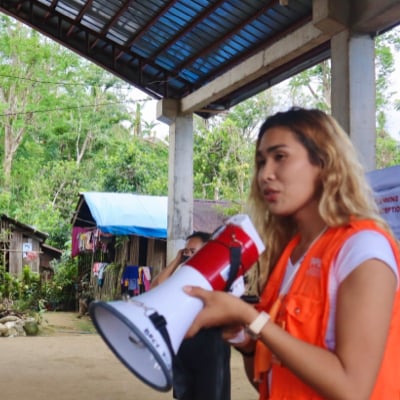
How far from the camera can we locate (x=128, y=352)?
1165 millimetres

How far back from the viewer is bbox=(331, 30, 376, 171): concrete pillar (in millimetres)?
5383

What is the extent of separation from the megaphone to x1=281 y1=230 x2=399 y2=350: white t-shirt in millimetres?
181

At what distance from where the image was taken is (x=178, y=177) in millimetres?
9156

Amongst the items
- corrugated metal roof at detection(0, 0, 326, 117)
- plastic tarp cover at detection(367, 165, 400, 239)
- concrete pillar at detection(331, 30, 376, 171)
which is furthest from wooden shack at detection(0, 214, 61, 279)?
plastic tarp cover at detection(367, 165, 400, 239)

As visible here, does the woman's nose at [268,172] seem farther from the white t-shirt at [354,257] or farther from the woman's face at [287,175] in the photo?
the white t-shirt at [354,257]

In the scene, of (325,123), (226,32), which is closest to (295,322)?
(325,123)

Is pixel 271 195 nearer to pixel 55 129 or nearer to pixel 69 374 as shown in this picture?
pixel 69 374

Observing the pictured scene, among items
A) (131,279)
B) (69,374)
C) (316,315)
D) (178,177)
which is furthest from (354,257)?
(131,279)

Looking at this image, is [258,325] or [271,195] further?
[271,195]

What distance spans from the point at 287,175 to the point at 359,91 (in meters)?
4.52

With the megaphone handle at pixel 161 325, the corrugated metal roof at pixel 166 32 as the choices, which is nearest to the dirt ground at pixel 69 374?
the megaphone handle at pixel 161 325

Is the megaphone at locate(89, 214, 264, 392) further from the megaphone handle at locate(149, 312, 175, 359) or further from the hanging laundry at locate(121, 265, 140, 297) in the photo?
the hanging laundry at locate(121, 265, 140, 297)

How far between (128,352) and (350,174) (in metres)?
0.55

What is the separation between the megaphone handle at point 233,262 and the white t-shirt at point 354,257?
0.18m
